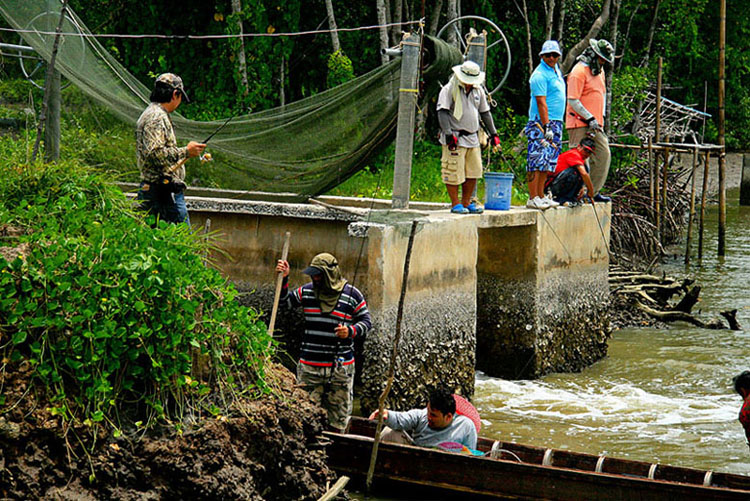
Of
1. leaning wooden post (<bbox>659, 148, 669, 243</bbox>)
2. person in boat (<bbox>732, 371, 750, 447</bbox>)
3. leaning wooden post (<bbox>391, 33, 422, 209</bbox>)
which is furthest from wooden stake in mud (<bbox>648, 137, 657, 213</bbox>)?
person in boat (<bbox>732, 371, 750, 447</bbox>)

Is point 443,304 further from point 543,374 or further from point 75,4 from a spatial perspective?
point 75,4

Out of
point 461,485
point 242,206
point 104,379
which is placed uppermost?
point 242,206

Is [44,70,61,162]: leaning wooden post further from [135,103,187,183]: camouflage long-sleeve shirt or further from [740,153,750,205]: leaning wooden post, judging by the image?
[740,153,750,205]: leaning wooden post

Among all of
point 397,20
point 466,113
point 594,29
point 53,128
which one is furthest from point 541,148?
point 594,29

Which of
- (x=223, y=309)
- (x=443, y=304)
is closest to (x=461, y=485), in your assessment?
(x=443, y=304)

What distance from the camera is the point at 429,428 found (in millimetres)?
7082

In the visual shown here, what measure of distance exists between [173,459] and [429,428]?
3.06m

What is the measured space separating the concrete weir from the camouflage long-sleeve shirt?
1.11m

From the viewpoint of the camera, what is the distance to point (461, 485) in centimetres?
681

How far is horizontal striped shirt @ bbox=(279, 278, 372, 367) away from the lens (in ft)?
22.8

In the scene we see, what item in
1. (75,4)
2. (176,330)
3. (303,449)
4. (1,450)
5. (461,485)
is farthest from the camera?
(75,4)

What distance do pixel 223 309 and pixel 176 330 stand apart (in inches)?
12.2

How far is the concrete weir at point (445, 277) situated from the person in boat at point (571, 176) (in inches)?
7.4

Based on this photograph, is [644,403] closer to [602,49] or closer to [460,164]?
[460,164]
